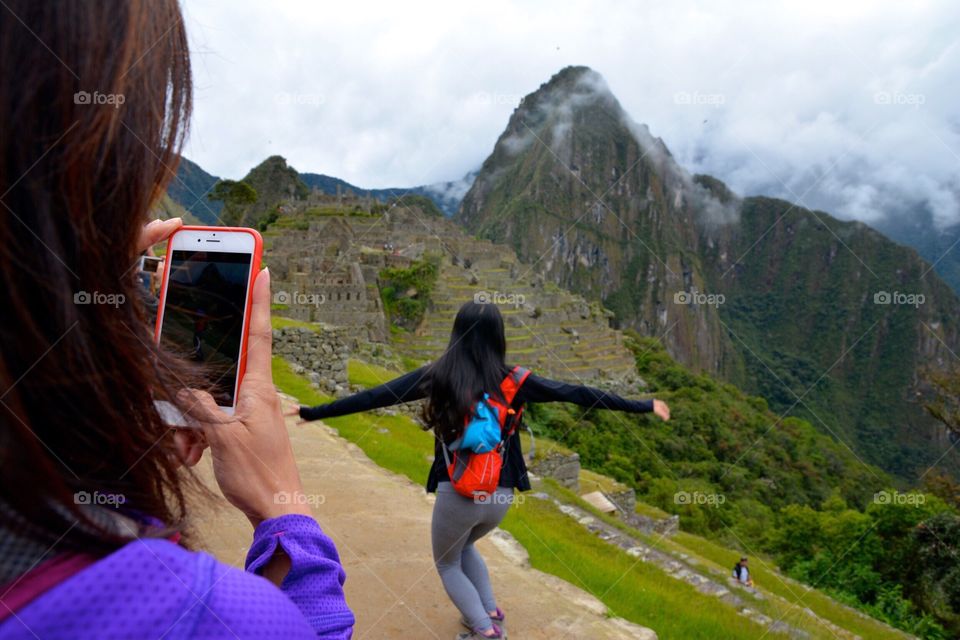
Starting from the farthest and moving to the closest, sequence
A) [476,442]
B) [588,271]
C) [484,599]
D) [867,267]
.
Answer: [588,271] < [867,267] < [484,599] < [476,442]

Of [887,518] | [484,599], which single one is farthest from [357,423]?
[887,518]

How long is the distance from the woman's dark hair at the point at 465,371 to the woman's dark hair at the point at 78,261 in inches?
98.0

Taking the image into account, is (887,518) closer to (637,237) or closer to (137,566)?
(137,566)

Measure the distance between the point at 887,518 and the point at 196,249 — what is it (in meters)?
15.2

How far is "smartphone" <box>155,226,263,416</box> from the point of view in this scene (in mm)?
1489

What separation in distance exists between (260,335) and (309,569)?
1.72 feet

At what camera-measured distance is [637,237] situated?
13550cm

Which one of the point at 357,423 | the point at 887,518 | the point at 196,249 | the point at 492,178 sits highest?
the point at 492,178

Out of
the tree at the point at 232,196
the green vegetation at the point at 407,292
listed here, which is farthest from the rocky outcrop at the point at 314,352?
the tree at the point at 232,196

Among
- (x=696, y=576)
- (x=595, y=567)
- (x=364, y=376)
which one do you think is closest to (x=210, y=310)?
(x=595, y=567)

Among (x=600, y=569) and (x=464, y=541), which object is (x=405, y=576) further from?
(x=600, y=569)

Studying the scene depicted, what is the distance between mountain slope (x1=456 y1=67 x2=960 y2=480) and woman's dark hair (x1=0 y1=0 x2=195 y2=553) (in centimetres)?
10629

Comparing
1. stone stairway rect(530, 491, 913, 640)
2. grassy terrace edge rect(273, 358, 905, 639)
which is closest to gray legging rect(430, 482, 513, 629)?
grassy terrace edge rect(273, 358, 905, 639)

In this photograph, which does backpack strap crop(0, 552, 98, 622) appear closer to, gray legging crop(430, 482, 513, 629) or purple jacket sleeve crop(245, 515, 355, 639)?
purple jacket sleeve crop(245, 515, 355, 639)
